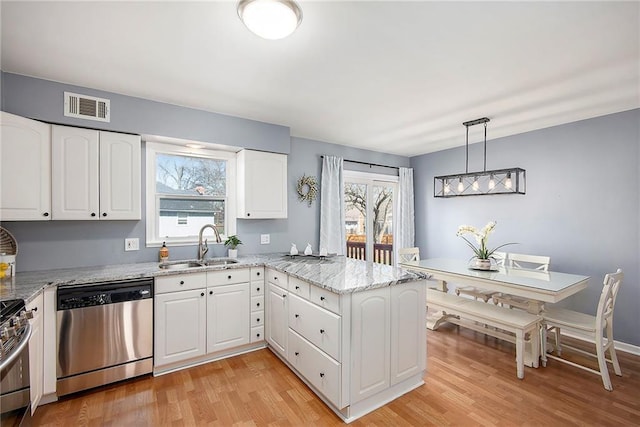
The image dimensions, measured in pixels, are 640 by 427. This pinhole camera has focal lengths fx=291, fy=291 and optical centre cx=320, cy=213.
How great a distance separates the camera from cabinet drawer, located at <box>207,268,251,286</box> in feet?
9.06

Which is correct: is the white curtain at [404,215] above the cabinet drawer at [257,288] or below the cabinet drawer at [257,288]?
above

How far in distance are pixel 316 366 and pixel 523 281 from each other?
6.71 feet

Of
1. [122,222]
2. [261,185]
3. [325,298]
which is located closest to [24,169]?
[122,222]

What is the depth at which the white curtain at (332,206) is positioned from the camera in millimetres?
4227

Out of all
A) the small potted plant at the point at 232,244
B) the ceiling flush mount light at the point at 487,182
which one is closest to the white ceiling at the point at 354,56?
the ceiling flush mount light at the point at 487,182

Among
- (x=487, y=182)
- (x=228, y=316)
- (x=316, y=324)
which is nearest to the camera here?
(x=316, y=324)

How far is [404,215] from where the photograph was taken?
5.14 meters

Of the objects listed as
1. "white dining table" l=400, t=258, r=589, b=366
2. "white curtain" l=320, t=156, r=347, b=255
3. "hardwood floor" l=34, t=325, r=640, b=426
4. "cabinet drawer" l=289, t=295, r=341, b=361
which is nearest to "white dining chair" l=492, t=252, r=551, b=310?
"white dining table" l=400, t=258, r=589, b=366

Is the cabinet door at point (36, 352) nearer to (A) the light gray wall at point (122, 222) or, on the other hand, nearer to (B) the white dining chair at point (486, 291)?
(A) the light gray wall at point (122, 222)

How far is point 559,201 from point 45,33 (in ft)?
16.5

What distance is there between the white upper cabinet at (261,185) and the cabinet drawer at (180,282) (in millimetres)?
907

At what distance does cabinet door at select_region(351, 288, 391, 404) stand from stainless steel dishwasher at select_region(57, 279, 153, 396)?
176cm

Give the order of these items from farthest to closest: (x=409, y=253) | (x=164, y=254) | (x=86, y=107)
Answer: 1. (x=409, y=253)
2. (x=164, y=254)
3. (x=86, y=107)

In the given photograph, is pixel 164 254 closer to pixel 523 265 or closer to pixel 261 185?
pixel 261 185
